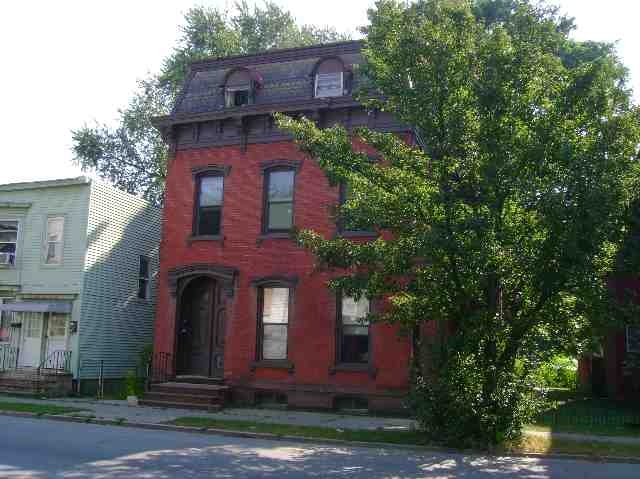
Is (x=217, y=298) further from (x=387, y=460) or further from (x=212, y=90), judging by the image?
(x=387, y=460)

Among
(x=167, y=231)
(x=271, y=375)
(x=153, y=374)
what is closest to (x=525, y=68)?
(x=271, y=375)

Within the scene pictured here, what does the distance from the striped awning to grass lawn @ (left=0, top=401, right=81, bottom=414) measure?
3.98 m

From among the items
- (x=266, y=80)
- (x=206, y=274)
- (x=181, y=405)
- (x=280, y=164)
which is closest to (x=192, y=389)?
(x=181, y=405)

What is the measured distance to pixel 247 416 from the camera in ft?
50.3

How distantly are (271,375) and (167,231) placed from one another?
559 centimetres

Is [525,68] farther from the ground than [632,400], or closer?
farther from the ground

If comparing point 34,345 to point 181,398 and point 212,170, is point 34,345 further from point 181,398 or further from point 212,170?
point 212,170

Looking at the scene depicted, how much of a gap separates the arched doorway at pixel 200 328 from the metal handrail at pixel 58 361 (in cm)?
419

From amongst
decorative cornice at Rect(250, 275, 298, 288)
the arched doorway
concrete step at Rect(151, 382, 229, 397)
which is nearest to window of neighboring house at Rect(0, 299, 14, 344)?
the arched doorway

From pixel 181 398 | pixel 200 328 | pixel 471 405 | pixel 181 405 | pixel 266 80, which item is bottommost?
pixel 181 405

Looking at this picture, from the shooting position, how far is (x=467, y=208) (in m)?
11.3

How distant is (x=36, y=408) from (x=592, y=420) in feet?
44.7

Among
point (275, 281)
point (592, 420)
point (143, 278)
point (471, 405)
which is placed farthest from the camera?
point (143, 278)

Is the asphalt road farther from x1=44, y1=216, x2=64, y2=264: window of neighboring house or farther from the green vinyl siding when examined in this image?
x1=44, y1=216, x2=64, y2=264: window of neighboring house
